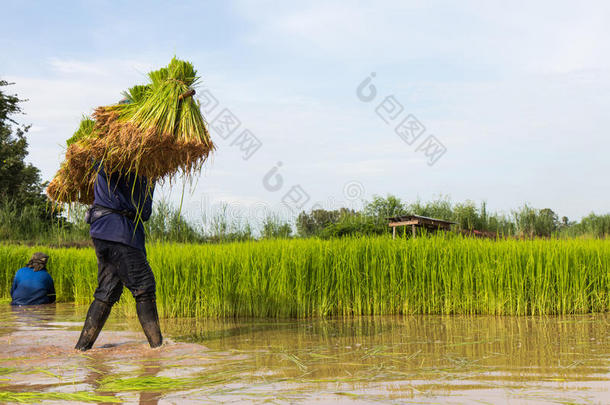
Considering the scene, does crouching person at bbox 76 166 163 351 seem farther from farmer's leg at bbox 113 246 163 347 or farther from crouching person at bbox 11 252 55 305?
crouching person at bbox 11 252 55 305

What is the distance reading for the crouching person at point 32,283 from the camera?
29.4ft

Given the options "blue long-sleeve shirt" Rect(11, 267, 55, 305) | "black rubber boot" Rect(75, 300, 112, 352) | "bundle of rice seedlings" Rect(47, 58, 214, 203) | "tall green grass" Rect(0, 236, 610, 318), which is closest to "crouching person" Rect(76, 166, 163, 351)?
"black rubber boot" Rect(75, 300, 112, 352)

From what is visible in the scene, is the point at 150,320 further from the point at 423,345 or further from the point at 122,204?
the point at 423,345

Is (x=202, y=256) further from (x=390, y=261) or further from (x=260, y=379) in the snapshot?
(x=260, y=379)

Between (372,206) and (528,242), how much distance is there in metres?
11.0

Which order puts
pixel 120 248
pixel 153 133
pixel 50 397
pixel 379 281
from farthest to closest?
pixel 379 281, pixel 120 248, pixel 153 133, pixel 50 397

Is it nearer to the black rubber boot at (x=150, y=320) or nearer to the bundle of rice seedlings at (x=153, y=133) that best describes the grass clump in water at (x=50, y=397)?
the black rubber boot at (x=150, y=320)

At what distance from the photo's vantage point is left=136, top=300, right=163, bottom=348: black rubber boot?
4.50 meters

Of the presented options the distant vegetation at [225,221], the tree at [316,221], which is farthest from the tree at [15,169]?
the tree at [316,221]

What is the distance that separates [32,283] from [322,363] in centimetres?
678

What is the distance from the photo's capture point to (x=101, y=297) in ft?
15.1

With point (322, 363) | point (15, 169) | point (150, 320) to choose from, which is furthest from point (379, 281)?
point (15, 169)

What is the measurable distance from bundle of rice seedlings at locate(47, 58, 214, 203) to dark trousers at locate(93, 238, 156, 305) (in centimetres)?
62

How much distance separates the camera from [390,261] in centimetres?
734
